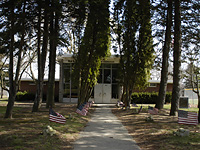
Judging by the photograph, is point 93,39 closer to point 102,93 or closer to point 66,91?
point 102,93

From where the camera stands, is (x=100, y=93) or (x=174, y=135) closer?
(x=174, y=135)

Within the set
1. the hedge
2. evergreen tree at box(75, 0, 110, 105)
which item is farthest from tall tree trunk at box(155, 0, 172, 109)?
the hedge

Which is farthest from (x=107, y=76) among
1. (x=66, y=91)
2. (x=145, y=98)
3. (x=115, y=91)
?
(x=145, y=98)

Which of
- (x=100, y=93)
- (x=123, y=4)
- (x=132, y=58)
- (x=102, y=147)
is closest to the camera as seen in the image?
(x=102, y=147)

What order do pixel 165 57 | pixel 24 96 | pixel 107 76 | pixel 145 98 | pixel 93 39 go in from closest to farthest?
pixel 165 57 → pixel 93 39 → pixel 107 76 → pixel 145 98 → pixel 24 96

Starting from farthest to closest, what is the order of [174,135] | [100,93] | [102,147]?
[100,93]
[174,135]
[102,147]

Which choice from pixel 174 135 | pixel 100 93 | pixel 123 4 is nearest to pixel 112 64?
pixel 100 93

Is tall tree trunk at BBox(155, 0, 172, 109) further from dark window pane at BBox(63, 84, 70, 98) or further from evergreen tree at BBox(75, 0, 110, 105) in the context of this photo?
dark window pane at BBox(63, 84, 70, 98)

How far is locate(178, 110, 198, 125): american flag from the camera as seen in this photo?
29.6ft

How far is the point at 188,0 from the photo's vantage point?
1451 cm

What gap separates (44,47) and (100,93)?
16863 mm

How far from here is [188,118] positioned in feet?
29.8

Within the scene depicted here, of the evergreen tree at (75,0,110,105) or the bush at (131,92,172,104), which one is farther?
the bush at (131,92,172,104)

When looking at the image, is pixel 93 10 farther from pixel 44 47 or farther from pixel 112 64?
pixel 112 64
